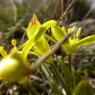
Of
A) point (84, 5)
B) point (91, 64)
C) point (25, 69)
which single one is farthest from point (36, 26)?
point (84, 5)

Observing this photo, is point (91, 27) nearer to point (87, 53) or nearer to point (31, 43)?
point (87, 53)

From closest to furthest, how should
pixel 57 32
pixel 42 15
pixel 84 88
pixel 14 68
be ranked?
1. pixel 14 68
2. pixel 84 88
3. pixel 57 32
4. pixel 42 15

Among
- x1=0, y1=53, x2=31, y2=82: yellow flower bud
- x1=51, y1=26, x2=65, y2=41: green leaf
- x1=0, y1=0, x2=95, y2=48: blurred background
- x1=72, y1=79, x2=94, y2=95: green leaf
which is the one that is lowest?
x1=72, y1=79, x2=94, y2=95: green leaf

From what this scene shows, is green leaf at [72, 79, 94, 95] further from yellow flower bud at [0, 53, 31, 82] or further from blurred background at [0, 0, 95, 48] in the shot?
blurred background at [0, 0, 95, 48]

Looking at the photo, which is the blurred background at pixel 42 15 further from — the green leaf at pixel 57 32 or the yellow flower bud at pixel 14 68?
the yellow flower bud at pixel 14 68

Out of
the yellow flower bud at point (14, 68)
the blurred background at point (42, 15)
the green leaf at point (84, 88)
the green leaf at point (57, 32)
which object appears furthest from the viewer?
the blurred background at point (42, 15)

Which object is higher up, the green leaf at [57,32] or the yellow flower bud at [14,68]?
the green leaf at [57,32]

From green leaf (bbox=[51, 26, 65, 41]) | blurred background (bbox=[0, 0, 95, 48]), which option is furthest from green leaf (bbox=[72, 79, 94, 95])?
blurred background (bbox=[0, 0, 95, 48])

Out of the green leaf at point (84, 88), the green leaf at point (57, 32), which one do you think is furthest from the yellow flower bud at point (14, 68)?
the green leaf at point (57, 32)

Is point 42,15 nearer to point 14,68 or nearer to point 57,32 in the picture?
point 57,32

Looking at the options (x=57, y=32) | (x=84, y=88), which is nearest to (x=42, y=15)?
(x=57, y=32)

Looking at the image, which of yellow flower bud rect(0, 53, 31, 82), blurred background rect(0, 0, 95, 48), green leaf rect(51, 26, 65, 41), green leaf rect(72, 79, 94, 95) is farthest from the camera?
blurred background rect(0, 0, 95, 48)

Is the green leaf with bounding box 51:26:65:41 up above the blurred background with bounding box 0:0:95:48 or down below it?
below
